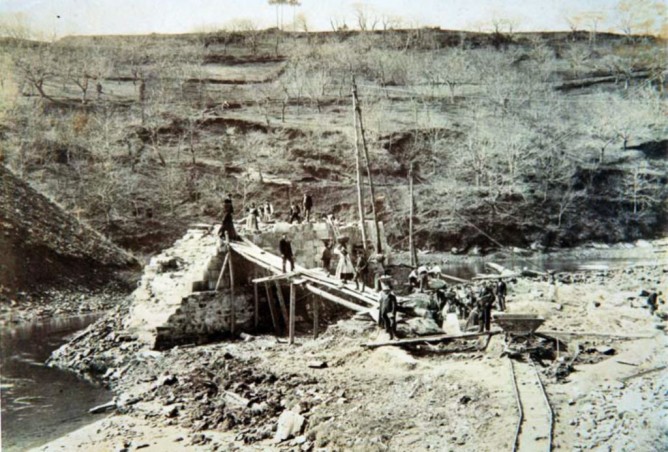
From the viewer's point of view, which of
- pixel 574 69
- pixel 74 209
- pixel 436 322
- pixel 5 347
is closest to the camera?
pixel 436 322

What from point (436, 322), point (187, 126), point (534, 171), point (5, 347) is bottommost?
point (5, 347)

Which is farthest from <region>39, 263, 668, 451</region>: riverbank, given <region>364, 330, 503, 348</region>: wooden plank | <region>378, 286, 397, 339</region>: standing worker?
<region>378, 286, 397, 339</region>: standing worker

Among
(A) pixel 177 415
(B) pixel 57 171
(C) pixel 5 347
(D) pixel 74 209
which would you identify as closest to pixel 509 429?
(A) pixel 177 415

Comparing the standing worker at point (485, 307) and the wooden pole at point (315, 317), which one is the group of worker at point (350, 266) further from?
the standing worker at point (485, 307)

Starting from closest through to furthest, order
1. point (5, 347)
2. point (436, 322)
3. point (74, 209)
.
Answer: point (436, 322) → point (5, 347) → point (74, 209)

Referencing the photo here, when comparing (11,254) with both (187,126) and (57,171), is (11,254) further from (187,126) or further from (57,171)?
(187,126)

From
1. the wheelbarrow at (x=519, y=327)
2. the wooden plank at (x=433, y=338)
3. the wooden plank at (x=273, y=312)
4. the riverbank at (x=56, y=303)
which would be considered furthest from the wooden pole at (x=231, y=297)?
the riverbank at (x=56, y=303)

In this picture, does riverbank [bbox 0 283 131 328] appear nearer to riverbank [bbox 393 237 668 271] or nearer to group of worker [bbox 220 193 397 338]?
group of worker [bbox 220 193 397 338]

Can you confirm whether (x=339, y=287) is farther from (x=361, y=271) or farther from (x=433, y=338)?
(x=433, y=338)

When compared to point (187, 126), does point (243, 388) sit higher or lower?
lower
